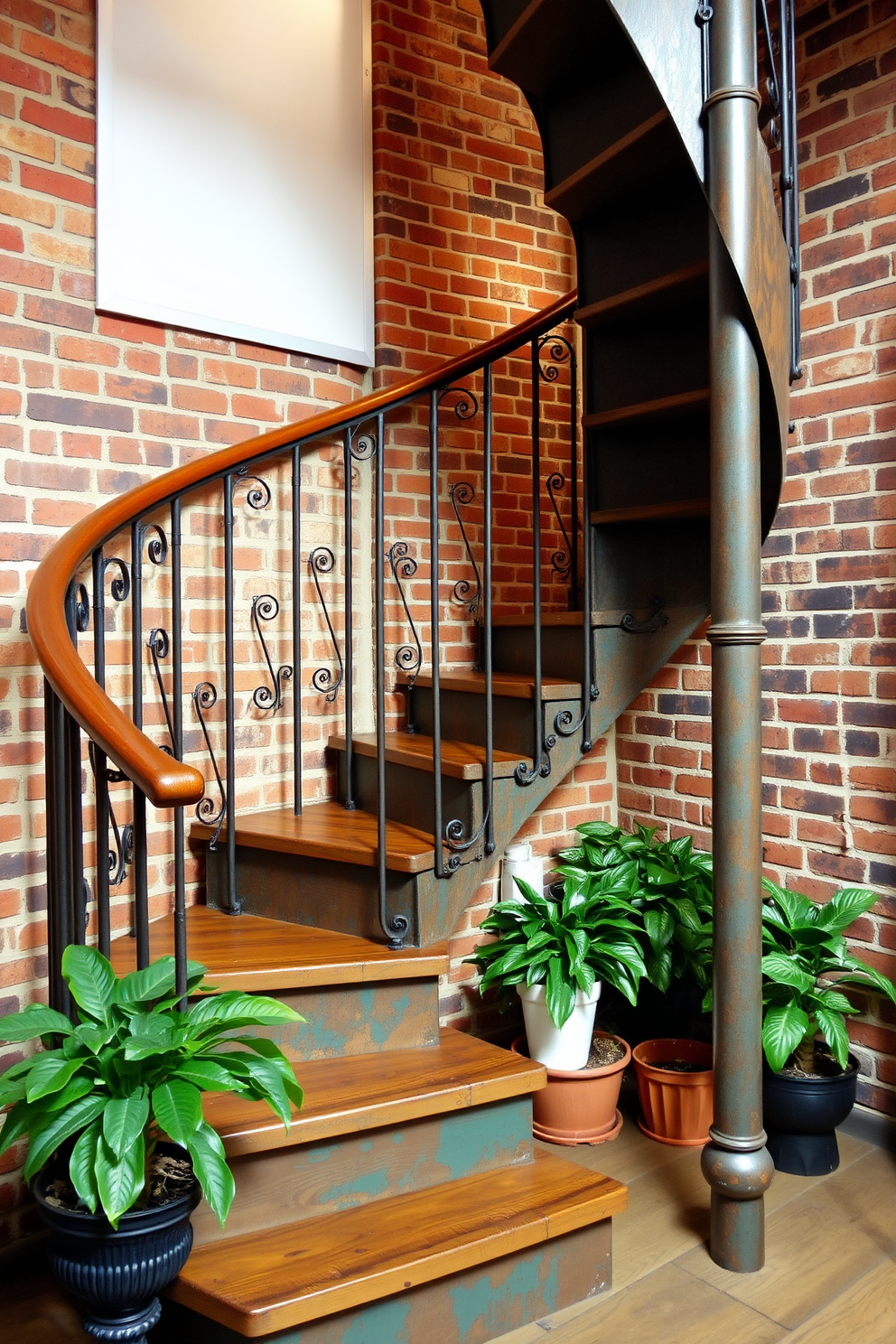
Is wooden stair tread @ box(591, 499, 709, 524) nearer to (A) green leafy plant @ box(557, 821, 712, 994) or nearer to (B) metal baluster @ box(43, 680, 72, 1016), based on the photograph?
(A) green leafy plant @ box(557, 821, 712, 994)

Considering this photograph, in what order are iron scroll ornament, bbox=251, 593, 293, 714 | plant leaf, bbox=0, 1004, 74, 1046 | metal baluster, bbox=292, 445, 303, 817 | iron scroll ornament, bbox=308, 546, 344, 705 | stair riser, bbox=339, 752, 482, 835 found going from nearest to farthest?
plant leaf, bbox=0, 1004, 74, 1046, stair riser, bbox=339, 752, 482, 835, metal baluster, bbox=292, 445, 303, 817, iron scroll ornament, bbox=251, 593, 293, 714, iron scroll ornament, bbox=308, 546, 344, 705

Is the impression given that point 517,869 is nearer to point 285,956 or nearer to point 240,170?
point 285,956

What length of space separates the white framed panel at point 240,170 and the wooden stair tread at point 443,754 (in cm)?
105

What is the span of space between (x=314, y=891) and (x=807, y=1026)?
3.70ft

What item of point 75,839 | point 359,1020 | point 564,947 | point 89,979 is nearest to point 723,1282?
point 564,947

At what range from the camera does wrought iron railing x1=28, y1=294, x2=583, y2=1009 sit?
5.91 ft

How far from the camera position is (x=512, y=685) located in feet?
7.93

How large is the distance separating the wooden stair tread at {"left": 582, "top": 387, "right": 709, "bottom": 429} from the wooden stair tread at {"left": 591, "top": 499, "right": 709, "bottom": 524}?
20 cm

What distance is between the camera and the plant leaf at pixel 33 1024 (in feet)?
4.83

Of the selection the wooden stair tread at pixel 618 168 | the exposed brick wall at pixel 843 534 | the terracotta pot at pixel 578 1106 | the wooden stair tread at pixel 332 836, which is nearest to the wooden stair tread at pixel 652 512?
the exposed brick wall at pixel 843 534

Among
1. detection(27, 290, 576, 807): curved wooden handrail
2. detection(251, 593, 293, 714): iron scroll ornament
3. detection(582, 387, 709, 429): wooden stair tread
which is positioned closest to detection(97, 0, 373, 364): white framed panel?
detection(27, 290, 576, 807): curved wooden handrail

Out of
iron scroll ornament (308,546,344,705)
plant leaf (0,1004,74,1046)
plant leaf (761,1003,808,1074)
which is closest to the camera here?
plant leaf (0,1004,74,1046)

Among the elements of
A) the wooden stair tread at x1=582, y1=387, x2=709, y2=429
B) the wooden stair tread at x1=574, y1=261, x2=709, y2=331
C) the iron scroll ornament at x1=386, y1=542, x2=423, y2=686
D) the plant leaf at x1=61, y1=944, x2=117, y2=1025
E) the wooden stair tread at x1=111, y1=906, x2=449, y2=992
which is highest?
the wooden stair tread at x1=574, y1=261, x2=709, y2=331

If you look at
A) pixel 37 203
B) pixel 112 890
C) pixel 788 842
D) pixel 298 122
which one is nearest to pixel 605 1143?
pixel 788 842
